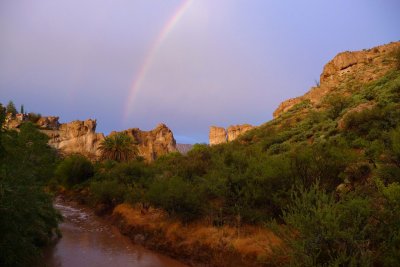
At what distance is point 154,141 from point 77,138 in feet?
62.0

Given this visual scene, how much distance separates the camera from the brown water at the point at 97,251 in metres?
16.2

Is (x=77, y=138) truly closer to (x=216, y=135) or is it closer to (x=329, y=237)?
(x=216, y=135)

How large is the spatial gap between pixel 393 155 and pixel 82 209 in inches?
1146

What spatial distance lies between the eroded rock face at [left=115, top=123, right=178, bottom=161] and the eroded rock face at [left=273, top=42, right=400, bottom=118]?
42.5m

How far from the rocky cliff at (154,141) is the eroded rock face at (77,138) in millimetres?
8229

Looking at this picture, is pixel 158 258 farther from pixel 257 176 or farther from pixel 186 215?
pixel 257 176

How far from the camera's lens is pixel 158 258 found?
17250 mm

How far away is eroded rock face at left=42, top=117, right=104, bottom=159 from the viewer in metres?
83.5

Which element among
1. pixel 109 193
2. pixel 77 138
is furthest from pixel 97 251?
pixel 77 138

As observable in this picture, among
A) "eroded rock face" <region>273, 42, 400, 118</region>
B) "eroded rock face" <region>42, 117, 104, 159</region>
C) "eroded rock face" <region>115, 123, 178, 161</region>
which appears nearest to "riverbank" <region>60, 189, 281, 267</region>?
"eroded rock face" <region>273, 42, 400, 118</region>

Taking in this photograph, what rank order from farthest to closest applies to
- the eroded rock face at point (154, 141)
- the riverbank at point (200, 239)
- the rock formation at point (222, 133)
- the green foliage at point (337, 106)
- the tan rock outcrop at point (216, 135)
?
1. the tan rock outcrop at point (216, 135)
2. the rock formation at point (222, 133)
3. the eroded rock face at point (154, 141)
4. the green foliage at point (337, 106)
5. the riverbank at point (200, 239)

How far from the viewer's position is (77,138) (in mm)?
85125

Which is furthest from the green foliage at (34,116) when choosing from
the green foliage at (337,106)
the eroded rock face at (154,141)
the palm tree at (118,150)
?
the green foliage at (337,106)

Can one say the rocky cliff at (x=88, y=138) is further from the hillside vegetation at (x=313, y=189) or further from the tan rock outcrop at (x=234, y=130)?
the hillside vegetation at (x=313, y=189)
